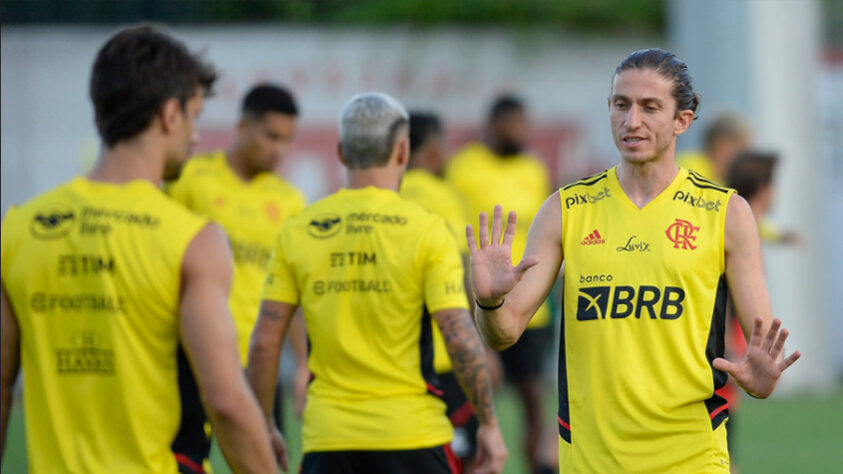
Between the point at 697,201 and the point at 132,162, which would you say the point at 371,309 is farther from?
the point at 132,162

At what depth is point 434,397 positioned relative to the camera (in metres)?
5.72

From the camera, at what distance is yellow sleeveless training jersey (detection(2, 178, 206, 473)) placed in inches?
146

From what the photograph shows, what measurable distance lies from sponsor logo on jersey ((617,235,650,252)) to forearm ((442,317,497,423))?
109cm

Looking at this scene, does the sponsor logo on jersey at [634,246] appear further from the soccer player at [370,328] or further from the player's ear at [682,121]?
the soccer player at [370,328]

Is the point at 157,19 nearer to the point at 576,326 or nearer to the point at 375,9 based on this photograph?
the point at 375,9

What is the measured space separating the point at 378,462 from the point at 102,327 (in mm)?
2043

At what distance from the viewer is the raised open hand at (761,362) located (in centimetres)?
439

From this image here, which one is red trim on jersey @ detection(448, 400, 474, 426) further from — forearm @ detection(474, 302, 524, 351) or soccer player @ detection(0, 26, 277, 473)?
soccer player @ detection(0, 26, 277, 473)

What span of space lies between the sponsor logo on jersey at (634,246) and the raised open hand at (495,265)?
387 mm

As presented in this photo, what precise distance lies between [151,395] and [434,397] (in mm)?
2141

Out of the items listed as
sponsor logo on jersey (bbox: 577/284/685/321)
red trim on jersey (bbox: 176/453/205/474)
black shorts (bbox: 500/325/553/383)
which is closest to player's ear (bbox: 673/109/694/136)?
sponsor logo on jersey (bbox: 577/284/685/321)

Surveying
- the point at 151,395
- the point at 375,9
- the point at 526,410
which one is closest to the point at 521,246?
the point at 526,410

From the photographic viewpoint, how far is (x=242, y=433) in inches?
148

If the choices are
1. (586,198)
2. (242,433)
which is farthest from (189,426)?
(586,198)
